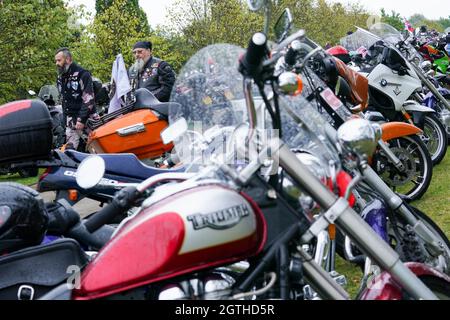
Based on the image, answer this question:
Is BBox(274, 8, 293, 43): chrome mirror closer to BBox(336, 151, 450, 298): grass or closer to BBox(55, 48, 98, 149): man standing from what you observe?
BBox(336, 151, 450, 298): grass

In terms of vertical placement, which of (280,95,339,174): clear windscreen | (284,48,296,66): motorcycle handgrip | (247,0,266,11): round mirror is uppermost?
(247,0,266,11): round mirror

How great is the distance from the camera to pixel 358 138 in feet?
6.84

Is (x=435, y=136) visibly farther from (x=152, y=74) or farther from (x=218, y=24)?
(x=218, y=24)

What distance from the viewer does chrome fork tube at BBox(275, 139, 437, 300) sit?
2.02 metres

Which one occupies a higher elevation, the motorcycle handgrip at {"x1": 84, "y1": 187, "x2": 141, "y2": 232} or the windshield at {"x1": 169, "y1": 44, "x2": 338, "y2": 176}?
the windshield at {"x1": 169, "y1": 44, "x2": 338, "y2": 176}

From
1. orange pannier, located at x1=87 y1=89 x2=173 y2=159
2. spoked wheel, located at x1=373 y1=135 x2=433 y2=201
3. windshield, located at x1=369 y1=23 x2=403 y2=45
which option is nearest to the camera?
spoked wheel, located at x1=373 y1=135 x2=433 y2=201

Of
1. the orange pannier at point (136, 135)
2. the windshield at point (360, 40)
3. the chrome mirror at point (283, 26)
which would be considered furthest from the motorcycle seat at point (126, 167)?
the windshield at point (360, 40)

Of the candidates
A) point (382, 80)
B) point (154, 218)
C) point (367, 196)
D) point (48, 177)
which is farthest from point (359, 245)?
point (382, 80)

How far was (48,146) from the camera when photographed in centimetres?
389

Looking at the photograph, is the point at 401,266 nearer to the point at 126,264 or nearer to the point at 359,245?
the point at 359,245

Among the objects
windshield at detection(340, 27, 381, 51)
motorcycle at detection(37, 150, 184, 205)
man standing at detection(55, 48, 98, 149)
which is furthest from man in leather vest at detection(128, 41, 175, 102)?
motorcycle at detection(37, 150, 184, 205)

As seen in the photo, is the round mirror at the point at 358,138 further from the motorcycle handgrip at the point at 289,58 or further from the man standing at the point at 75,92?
the man standing at the point at 75,92

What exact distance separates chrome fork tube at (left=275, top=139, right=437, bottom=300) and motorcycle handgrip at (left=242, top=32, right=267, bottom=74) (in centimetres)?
26
